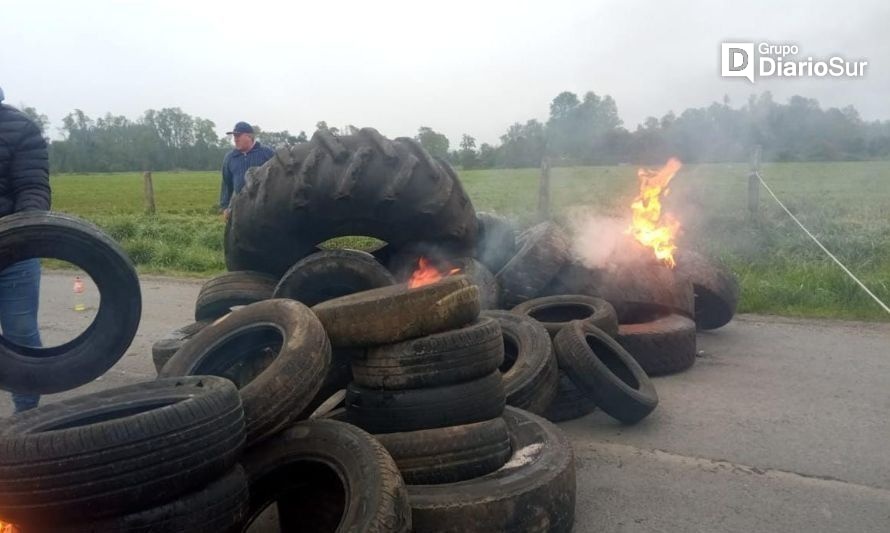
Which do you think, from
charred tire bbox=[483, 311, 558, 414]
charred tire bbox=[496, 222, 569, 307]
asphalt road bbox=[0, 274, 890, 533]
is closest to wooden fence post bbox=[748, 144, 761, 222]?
asphalt road bbox=[0, 274, 890, 533]

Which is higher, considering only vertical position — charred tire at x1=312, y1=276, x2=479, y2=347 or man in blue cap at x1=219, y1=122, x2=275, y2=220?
man in blue cap at x1=219, y1=122, x2=275, y2=220

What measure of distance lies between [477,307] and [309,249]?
9.17 feet

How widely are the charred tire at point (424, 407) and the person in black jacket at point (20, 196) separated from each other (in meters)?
2.78

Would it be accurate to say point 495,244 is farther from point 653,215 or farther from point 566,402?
point 566,402

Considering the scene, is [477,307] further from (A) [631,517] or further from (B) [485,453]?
(A) [631,517]

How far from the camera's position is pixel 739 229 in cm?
1312

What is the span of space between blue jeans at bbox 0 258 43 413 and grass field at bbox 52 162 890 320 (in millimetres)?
7769

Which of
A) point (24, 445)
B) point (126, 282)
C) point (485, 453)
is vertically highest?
point (126, 282)

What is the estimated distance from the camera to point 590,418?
5.70 metres

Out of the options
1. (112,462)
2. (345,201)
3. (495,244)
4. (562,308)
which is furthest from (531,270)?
(112,462)

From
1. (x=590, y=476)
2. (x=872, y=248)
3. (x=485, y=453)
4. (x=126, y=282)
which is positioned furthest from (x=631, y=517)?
(x=872, y=248)

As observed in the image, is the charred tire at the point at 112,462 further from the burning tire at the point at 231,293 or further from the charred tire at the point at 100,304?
the burning tire at the point at 231,293

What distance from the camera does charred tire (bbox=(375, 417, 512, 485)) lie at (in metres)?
3.75

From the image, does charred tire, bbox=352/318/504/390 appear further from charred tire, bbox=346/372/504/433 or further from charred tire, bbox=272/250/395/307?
charred tire, bbox=272/250/395/307
